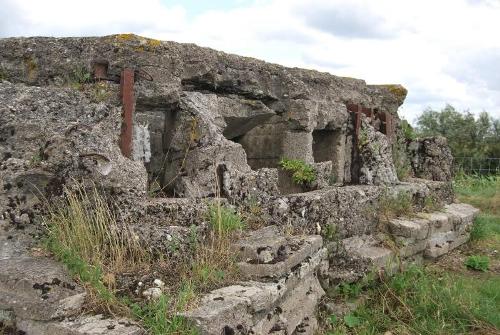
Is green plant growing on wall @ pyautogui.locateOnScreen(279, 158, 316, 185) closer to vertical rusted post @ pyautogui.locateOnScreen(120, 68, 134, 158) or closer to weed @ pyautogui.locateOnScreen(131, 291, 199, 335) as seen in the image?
vertical rusted post @ pyautogui.locateOnScreen(120, 68, 134, 158)

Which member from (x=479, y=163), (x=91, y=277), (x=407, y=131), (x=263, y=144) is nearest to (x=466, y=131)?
(x=479, y=163)

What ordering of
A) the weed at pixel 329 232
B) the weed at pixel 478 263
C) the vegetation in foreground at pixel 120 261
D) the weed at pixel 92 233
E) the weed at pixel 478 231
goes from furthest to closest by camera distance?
the weed at pixel 478 231 → the weed at pixel 478 263 → the weed at pixel 329 232 → the weed at pixel 92 233 → the vegetation in foreground at pixel 120 261

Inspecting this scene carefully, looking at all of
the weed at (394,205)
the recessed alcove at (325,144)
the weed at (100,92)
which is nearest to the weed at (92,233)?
the weed at (100,92)

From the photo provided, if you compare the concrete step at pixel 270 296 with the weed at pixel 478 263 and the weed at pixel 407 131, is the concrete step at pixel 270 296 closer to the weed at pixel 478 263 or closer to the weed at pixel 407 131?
the weed at pixel 478 263

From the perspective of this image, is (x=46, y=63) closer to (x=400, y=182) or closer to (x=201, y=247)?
(x=201, y=247)

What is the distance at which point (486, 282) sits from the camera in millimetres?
5305

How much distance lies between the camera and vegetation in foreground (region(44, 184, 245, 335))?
2.85 m

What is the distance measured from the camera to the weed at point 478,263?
5.98 meters

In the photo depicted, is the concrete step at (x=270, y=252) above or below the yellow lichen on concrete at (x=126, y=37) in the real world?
below

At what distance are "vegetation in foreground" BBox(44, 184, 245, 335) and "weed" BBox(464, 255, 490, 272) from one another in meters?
3.37

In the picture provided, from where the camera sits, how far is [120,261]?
3.24 m

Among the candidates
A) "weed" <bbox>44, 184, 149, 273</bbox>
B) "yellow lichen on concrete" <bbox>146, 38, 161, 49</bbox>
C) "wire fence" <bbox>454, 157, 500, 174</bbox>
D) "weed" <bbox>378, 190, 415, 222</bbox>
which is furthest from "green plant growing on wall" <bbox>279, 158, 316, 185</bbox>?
"wire fence" <bbox>454, 157, 500, 174</bbox>

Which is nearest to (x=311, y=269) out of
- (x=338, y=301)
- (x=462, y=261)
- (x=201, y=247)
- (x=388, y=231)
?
(x=338, y=301)

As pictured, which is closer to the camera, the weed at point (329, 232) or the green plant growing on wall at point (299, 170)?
the weed at point (329, 232)
